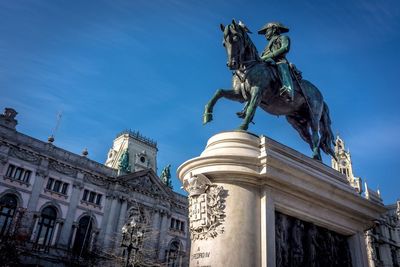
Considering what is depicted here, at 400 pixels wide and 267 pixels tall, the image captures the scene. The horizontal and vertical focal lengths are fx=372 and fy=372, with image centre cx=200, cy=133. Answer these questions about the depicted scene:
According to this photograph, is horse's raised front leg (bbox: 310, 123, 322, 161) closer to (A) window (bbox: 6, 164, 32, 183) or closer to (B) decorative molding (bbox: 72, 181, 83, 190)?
(A) window (bbox: 6, 164, 32, 183)

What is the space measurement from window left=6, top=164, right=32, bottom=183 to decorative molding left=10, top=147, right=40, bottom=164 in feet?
3.38

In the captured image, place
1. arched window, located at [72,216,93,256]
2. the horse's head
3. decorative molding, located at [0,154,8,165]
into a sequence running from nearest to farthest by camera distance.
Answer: the horse's head → decorative molding, located at [0,154,8,165] → arched window, located at [72,216,93,256]

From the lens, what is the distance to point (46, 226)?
3641 cm

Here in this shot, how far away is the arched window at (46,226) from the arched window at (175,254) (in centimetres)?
1409

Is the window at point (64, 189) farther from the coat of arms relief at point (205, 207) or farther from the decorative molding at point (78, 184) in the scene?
the coat of arms relief at point (205, 207)

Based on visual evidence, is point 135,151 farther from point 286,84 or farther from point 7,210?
point 286,84

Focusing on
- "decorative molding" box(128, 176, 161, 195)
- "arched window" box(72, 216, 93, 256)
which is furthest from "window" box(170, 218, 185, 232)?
"arched window" box(72, 216, 93, 256)

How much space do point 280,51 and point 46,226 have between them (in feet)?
111

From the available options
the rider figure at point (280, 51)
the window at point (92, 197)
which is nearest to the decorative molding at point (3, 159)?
the window at point (92, 197)

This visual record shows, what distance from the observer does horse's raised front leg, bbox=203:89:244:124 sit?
8.50 metres

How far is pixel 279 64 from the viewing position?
354 inches

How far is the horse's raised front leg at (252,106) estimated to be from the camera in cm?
815

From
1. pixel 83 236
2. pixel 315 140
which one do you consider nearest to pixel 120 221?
pixel 83 236

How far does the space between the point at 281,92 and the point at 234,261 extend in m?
4.14
